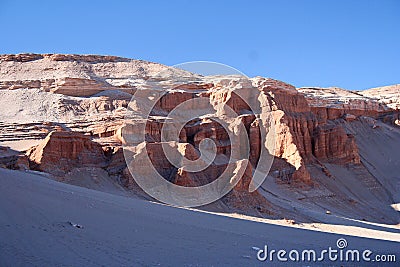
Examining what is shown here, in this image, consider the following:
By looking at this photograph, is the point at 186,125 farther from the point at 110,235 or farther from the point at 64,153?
the point at 110,235

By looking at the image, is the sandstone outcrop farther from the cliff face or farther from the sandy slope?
the sandy slope

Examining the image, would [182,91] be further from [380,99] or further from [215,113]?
[380,99]

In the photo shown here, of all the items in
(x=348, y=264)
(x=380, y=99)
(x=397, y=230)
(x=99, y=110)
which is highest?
(x=380, y=99)

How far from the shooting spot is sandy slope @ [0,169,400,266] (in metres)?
10.2

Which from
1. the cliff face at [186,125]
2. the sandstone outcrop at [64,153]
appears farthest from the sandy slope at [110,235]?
the cliff face at [186,125]

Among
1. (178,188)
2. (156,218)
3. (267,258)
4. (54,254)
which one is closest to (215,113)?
(178,188)

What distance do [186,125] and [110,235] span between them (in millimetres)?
32292

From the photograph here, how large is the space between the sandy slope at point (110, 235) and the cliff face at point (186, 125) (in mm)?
10453

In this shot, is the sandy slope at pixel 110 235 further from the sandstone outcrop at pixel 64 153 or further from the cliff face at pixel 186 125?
the cliff face at pixel 186 125

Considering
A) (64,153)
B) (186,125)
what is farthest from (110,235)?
(186,125)

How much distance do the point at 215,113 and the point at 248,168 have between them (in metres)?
18.0

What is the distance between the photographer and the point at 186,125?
45.0 meters

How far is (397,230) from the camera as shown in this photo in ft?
105

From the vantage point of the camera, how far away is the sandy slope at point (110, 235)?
33.6 feet
